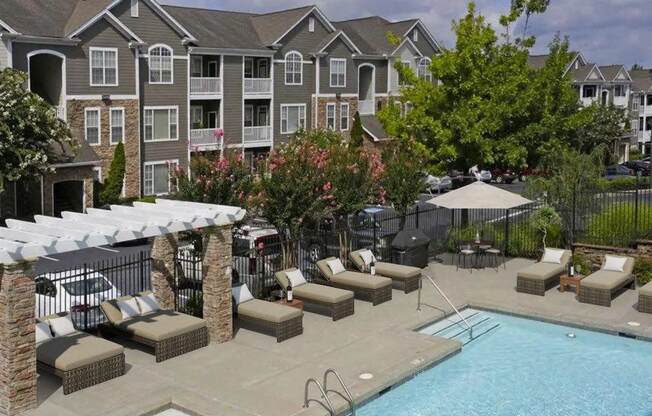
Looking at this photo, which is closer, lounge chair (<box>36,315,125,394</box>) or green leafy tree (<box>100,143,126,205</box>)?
lounge chair (<box>36,315,125,394</box>)

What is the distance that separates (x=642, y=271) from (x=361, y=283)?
8413mm

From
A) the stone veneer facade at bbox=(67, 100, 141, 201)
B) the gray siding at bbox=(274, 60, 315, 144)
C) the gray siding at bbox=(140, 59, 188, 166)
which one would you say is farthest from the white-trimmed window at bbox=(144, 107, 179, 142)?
the gray siding at bbox=(274, 60, 315, 144)

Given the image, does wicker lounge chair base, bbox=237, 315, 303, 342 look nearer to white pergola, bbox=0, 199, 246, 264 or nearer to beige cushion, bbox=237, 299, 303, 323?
beige cushion, bbox=237, 299, 303, 323

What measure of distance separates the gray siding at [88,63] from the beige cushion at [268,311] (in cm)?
2358

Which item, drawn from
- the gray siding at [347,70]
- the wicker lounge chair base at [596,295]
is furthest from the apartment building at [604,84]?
the wicker lounge chair base at [596,295]

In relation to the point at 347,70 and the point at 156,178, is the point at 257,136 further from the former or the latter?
the point at 347,70

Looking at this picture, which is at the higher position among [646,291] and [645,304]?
[646,291]

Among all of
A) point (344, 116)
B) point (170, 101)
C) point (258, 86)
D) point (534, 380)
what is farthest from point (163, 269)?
point (344, 116)

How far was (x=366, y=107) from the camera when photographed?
55.2 meters

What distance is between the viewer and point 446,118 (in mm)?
29766

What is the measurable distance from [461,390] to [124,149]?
2838 centimetres

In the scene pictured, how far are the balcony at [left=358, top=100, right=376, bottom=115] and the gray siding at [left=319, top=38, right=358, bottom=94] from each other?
1.70m

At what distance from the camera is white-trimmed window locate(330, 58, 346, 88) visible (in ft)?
168

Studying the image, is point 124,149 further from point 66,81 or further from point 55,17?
point 55,17
